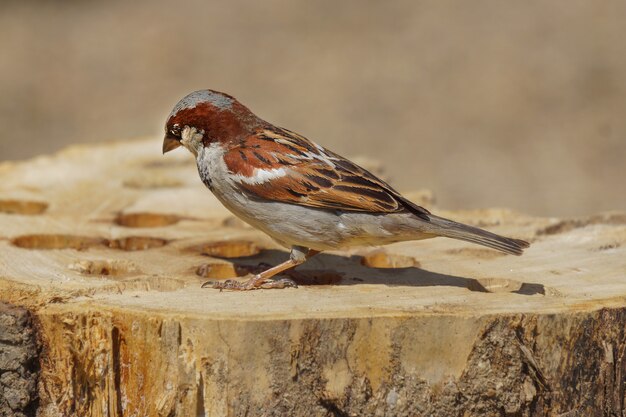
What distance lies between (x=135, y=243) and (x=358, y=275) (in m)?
1.46

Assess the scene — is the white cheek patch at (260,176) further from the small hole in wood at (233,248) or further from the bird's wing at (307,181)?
the small hole in wood at (233,248)

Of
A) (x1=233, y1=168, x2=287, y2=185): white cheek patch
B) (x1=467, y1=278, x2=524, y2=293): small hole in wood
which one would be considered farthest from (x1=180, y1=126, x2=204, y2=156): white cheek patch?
(x1=467, y1=278, x2=524, y2=293): small hole in wood

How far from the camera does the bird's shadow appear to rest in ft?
16.5

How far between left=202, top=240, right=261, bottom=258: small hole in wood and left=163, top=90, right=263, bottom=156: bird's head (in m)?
0.73

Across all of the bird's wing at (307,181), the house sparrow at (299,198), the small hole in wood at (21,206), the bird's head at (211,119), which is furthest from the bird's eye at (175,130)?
the small hole in wood at (21,206)

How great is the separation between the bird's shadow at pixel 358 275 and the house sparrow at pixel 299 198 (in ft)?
0.56

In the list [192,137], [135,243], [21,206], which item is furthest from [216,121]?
[21,206]

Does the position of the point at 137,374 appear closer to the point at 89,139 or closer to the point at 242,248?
the point at 242,248

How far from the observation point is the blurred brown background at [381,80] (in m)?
11.8

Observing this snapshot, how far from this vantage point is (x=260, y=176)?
16.8 ft

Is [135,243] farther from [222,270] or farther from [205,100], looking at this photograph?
[205,100]

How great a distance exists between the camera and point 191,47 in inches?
581

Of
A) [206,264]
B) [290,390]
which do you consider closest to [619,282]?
[290,390]

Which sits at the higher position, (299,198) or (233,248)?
(299,198)
